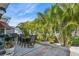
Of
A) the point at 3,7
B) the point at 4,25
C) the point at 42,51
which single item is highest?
the point at 3,7

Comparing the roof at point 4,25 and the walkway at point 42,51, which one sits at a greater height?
the roof at point 4,25

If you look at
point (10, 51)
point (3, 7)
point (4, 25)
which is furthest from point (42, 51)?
point (3, 7)

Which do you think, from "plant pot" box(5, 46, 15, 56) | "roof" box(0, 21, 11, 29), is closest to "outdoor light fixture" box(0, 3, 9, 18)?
"roof" box(0, 21, 11, 29)

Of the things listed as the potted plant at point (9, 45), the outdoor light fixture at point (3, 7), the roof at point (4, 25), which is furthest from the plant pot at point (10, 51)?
the outdoor light fixture at point (3, 7)

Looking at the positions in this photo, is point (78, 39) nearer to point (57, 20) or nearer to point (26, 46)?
point (57, 20)

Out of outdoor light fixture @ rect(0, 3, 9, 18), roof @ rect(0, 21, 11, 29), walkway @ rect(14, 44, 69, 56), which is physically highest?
outdoor light fixture @ rect(0, 3, 9, 18)

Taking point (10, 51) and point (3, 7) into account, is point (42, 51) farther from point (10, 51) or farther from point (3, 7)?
point (3, 7)

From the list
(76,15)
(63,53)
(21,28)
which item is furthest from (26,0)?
(63,53)

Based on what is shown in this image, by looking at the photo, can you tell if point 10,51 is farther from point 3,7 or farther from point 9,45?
point 3,7

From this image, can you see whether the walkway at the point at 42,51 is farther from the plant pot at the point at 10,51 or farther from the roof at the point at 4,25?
the roof at the point at 4,25

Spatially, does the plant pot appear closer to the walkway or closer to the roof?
the walkway

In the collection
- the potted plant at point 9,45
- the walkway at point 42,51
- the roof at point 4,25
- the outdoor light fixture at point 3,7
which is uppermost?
the outdoor light fixture at point 3,7

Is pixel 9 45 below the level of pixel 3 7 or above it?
below

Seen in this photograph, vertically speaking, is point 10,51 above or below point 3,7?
below
